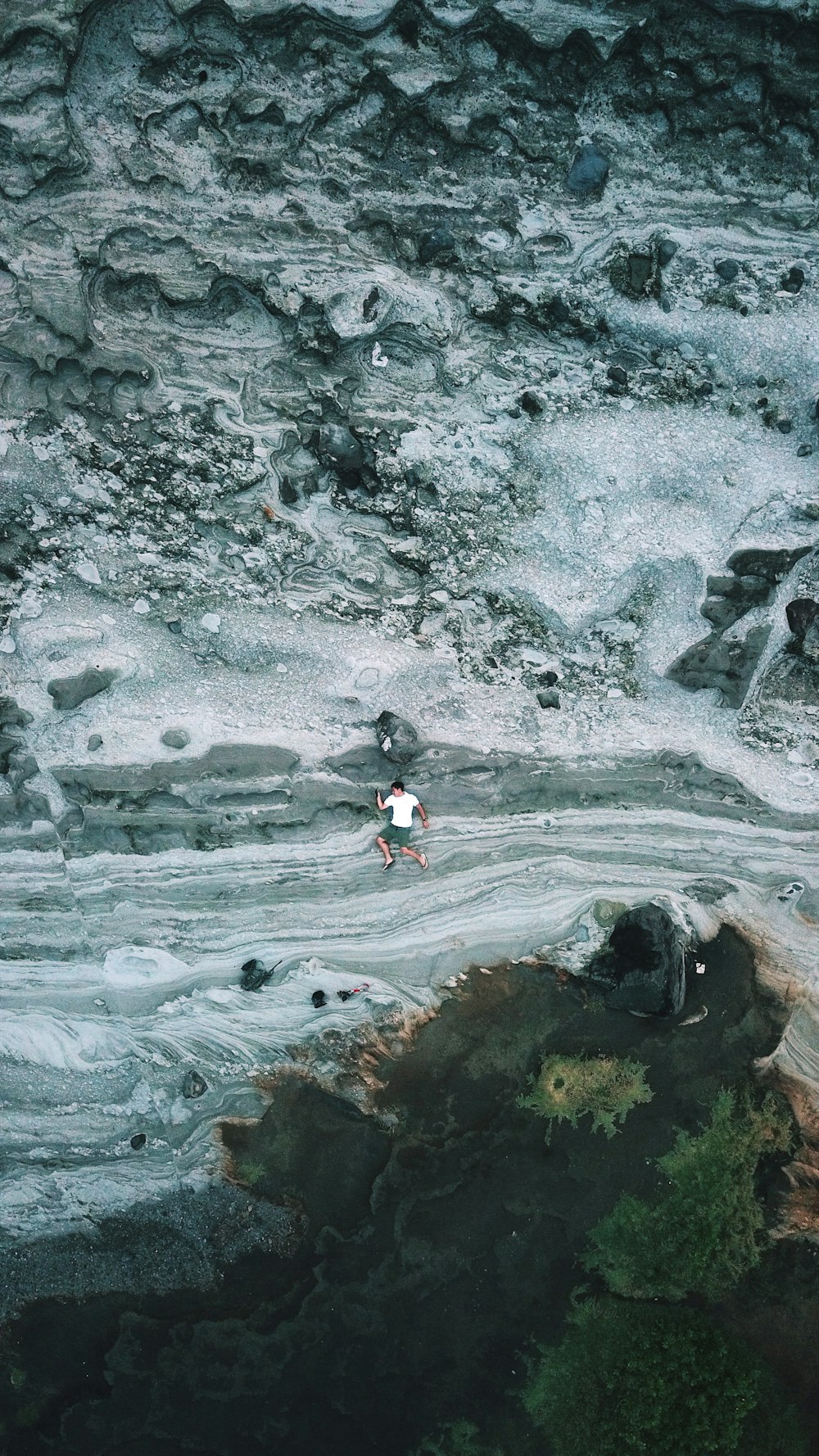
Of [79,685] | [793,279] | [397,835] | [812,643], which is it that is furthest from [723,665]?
[79,685]

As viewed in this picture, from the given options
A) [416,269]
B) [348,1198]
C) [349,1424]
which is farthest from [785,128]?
[349,1424]

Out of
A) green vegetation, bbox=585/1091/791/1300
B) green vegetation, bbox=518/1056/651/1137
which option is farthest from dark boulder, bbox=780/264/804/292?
green vegetation, bbox=585/1091/791/1300

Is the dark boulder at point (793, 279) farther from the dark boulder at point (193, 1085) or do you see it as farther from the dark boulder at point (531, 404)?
the dark boulder at point (193, 1085)

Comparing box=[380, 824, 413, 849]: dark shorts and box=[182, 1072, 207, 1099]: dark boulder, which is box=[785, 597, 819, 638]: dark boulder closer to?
box=[380, 824, 413, 849]: dark shorts

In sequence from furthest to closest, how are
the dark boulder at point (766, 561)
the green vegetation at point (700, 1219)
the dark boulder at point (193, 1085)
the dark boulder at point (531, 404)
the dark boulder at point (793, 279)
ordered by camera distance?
the dark boulder at point (193, 1085) → the green vegetation at point (700, 1219) → the dark boulder at point (766, 561) → the dark boulder at point (531, 404) → the dark boulder at point (793, 279)

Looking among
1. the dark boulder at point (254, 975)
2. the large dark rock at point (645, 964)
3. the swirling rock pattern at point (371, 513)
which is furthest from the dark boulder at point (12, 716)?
the large dark rock at point (645, 964)
